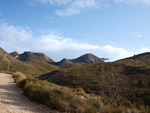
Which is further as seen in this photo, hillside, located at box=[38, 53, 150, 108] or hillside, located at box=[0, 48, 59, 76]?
hillside, located at box=[0, 48, 59, 76]

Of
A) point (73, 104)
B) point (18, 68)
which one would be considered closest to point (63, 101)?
point (73, 104)

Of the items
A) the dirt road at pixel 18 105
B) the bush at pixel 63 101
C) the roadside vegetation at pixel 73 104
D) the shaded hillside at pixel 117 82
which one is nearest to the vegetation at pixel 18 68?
the shaded hillside at pixel 117 82

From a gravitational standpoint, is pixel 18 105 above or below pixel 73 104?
below

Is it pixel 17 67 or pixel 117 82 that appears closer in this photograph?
pixel 117 82

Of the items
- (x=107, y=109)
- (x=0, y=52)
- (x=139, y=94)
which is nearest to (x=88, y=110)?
(x=107, y=109)

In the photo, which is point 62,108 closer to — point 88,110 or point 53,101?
point 53,101

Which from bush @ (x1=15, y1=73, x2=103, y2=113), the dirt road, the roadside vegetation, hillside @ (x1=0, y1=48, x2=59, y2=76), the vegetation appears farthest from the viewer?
hillside @ (x1=0, y1=48, x2=59, y2=76)

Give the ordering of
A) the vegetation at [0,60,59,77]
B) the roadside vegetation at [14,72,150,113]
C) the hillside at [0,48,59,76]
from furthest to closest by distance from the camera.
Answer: the hillside at [0,48,59,76] → the vegetation at [0,60,59,77] → the roadside vegetation at [14,72,150,113]

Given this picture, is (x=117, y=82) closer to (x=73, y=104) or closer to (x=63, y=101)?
(x=73, y=104)

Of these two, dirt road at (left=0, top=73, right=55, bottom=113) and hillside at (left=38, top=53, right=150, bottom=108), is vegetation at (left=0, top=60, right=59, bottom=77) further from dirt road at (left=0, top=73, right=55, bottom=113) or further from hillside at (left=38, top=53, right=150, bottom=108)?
dirt road at (left=0, top=73, right=55, bottom=113)

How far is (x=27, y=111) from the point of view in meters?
7.04

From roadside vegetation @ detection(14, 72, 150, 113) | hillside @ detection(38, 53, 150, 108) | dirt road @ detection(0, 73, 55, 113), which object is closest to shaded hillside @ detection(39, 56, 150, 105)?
hillside @ detection(38, 53, 150, 108)

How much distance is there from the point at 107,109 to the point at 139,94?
43.0 feet

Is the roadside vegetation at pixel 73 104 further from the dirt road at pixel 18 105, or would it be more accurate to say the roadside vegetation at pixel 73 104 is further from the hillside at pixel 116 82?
the hillside at pixel 116 82
